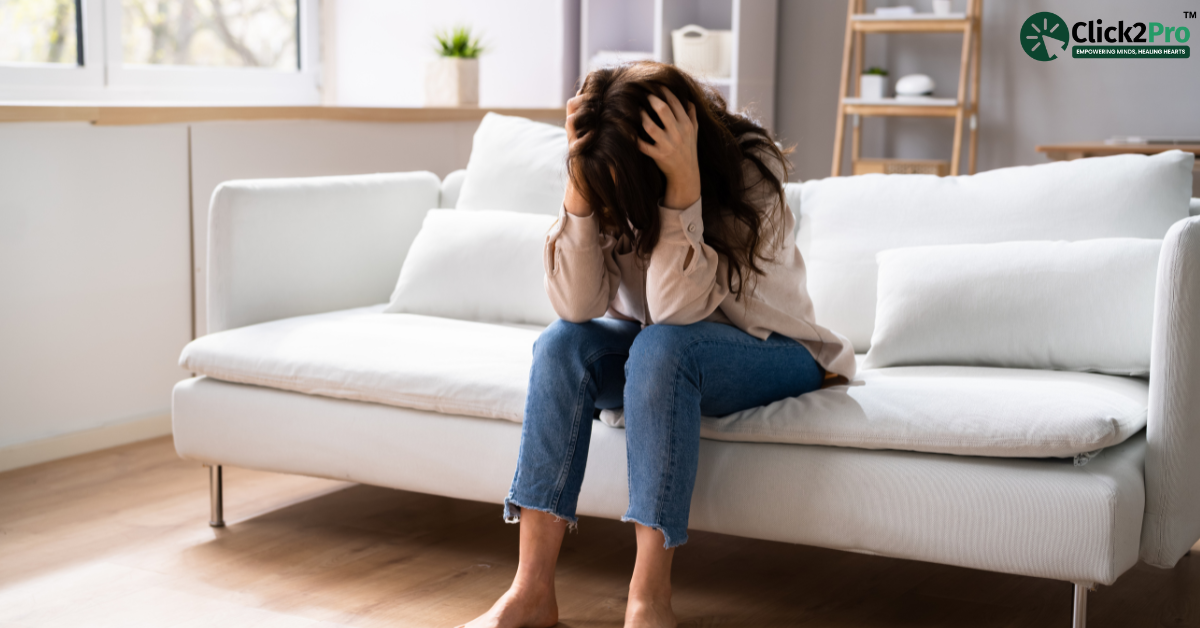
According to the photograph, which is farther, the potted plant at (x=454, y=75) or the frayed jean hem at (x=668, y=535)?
the potted plant at (x=454, y=75)

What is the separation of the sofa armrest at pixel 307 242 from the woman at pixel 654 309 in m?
0.85

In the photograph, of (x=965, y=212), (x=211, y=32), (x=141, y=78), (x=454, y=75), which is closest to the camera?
(x=965, y=212)

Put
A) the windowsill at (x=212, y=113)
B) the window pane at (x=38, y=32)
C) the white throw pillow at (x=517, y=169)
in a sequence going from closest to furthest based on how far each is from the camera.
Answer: the white throw pillow at (x=517, y=169), the windowsill at (x=212, y=113), the window pane at (x=38, y=32)

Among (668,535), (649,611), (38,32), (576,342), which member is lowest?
(649,611)

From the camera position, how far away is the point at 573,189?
1.65m

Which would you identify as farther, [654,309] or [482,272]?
[482,272]

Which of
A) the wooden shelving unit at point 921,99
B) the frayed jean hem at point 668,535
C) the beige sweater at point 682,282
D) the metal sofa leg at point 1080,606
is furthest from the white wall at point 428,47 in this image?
the metal sofa leg at point 1080,606

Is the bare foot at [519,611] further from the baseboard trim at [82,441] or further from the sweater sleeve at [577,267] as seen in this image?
the baseboard trim at [82,441]

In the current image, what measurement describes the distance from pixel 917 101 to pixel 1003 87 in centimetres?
36

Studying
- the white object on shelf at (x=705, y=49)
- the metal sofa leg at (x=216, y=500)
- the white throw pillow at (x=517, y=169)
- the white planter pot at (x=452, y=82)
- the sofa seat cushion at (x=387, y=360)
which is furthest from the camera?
the white object on shelf at (x=705, y=49)

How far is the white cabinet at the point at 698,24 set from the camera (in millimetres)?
4094

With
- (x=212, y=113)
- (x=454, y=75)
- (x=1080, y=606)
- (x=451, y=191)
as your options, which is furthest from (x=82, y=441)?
(x=1080, y=606)

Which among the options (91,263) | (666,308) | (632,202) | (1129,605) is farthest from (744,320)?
(91,263)

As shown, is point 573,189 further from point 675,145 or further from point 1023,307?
point 1023,307
